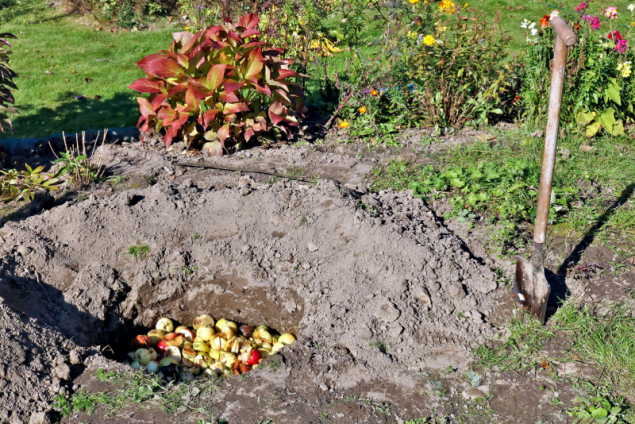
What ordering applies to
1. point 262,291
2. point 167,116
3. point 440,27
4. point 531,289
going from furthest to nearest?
point 440,27 < point 167,116 < point 262,291 < point 531,289

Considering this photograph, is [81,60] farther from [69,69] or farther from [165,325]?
[165,325]

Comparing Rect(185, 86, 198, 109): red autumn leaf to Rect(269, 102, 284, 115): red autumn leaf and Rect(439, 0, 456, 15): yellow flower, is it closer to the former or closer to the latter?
Rect(269, 102, 284, 115): red autumn leaf

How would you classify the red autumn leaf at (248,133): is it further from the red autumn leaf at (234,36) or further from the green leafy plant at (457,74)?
the green leafy plant at (457,74)

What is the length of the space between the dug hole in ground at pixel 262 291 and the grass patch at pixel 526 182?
363 mm

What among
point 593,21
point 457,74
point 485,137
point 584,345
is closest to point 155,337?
point 584,345

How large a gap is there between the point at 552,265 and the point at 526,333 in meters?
0.69

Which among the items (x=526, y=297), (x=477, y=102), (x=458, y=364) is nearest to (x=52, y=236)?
(x=458, y=364)

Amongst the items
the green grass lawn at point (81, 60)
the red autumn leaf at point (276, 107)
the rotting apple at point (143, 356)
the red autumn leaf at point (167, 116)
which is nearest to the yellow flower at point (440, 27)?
the green grass lawn at point (81, 60)

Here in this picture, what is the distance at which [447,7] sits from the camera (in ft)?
19.4

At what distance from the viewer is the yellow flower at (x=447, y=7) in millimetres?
5781

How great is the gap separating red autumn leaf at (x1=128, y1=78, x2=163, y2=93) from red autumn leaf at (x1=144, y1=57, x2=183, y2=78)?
0.15 meters

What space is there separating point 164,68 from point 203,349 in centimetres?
265

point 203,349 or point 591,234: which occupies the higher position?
point 591,234

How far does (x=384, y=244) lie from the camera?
3.64 meters
